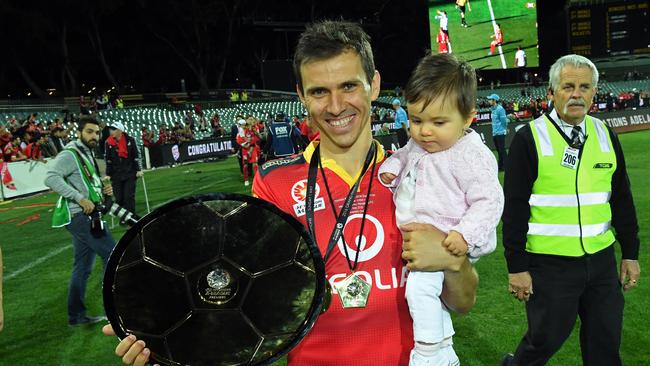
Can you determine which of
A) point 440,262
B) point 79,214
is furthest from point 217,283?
point 79,214

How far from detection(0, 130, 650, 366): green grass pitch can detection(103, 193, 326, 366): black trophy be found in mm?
3180

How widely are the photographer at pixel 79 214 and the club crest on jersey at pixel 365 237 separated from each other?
187 inches

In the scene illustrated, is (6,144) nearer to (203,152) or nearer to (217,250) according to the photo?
(203,152)

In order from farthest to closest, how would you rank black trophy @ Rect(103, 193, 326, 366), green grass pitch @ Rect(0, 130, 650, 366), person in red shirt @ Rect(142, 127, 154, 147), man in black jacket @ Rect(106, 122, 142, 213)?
1. person in red shirt @ Rect(142, 127, 154, 147)
2. man in black jacket @ Rect(106, 122, 142, 213)
3. green grass pitch @ Rect(0, 130, 650, 366)
4. black trophy @ Rect(103, 193, 326, 366)

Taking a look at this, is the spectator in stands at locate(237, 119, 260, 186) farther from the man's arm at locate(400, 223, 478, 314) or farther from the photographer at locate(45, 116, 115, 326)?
the man's arm at locate(400, 223, 478, 314)

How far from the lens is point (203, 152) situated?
26141 millimetres

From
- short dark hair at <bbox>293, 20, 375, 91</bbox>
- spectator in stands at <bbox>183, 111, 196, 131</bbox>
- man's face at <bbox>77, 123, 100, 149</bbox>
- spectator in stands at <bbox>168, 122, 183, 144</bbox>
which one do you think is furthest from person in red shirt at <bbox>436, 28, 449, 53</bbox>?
short dark hair at <bbox>293, 20, 375, 91</bbox>

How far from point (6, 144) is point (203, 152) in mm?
9861

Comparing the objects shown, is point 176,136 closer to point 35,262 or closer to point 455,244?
point 35,262

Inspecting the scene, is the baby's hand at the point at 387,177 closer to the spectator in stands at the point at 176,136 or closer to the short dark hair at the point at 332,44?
the short dark hair at the point at 332,44

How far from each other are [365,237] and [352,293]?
0.23 metres

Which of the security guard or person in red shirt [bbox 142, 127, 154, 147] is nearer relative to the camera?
the security guard

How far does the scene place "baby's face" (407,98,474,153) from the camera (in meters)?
2.22

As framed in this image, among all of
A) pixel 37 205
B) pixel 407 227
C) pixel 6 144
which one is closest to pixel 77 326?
pixel 407 227
